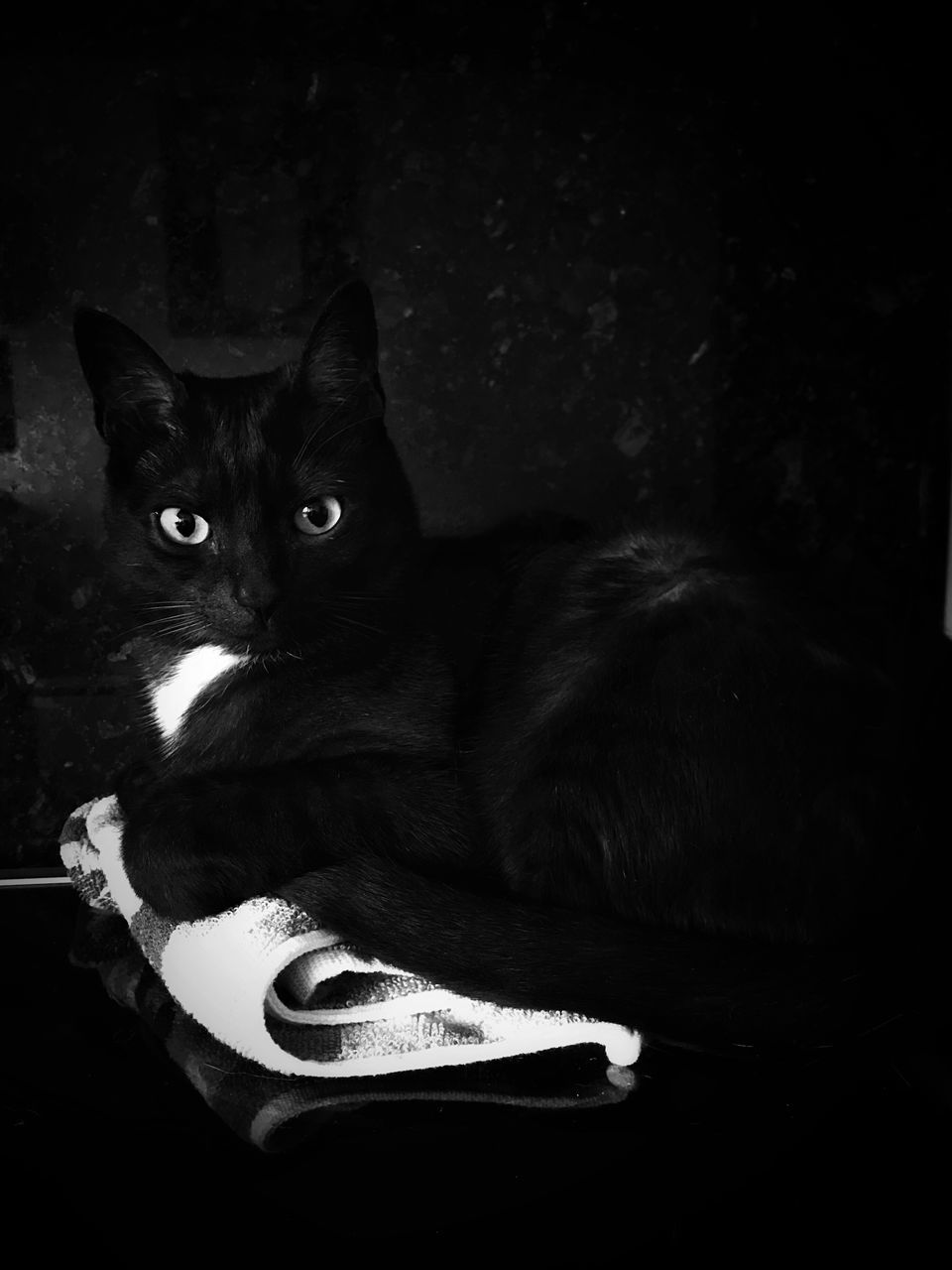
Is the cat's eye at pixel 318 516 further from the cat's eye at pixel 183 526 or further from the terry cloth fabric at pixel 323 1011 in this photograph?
the terry cloth fabric at pixel 323 1011

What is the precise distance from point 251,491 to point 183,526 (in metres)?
0.07

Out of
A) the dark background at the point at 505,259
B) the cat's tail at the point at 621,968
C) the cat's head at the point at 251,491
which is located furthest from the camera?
the dark background at the point at 505,259

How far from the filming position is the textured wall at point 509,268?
100 cm

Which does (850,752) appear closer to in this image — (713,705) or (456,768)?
(713,705)

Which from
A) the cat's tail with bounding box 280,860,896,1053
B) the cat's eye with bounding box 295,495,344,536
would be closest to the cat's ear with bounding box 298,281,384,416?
the cat's eye with bounding box 295,495,344,536

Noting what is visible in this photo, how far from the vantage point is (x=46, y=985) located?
88 centimetres


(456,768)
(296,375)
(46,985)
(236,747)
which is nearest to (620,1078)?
(456,768)

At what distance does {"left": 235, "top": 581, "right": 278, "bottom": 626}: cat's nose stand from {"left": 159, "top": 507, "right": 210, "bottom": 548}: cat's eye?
7 centimetres

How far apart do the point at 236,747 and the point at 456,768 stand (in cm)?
20

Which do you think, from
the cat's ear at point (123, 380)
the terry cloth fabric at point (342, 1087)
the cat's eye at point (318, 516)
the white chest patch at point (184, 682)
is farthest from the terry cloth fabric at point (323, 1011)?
the cat's ear at point (123, 380)

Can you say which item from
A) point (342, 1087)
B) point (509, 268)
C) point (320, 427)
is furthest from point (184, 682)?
point (509, 268)

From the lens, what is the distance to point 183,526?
0.79 m

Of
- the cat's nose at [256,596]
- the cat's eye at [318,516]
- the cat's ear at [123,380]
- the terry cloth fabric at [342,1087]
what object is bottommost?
the terry cloth fabric at [342,1087]

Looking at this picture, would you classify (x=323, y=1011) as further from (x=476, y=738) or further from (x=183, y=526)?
(x=183, y=526)
